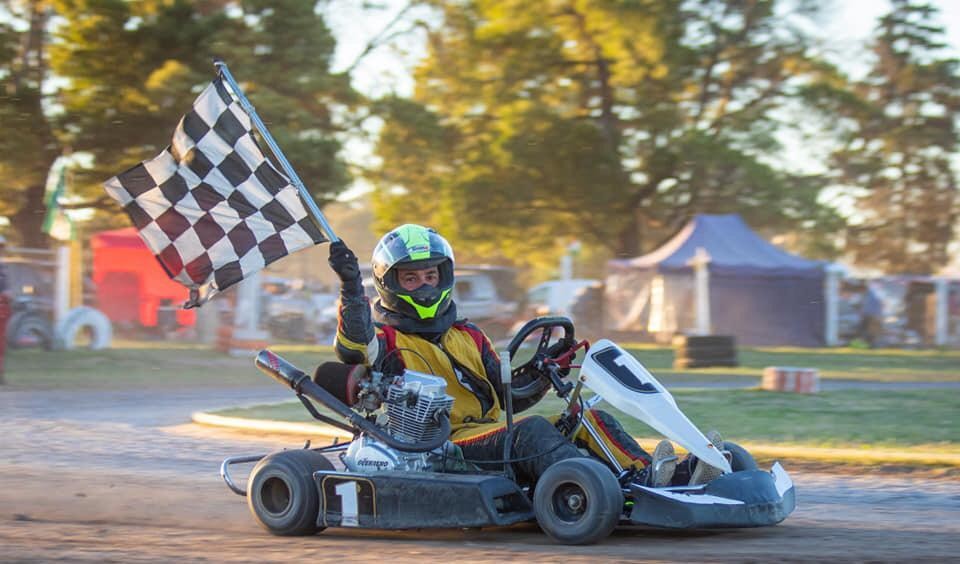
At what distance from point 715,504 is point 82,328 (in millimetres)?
16148

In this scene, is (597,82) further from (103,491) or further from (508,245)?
(103,491)

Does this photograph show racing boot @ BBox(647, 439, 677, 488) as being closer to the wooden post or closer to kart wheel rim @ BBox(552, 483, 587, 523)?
kart wheel rim @ BBox(552, 483, 587, 523)

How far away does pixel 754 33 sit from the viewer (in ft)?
86.0

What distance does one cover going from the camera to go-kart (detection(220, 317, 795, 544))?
4.28 meters

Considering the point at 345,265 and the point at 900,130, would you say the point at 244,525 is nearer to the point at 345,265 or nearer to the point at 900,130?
the point at 345,265

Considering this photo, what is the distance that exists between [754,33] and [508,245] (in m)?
7.44

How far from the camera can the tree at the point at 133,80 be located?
1931 centimetres

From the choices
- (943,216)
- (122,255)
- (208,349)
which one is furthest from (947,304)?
(122,255)

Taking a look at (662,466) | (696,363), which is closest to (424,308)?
(662,466)

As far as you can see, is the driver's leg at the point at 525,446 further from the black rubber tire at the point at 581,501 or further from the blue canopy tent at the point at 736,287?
the blue canopy tent at the point at 736,287

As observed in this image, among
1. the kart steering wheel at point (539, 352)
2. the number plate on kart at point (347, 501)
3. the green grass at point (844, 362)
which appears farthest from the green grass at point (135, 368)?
the kart steering wheel at point (539, 352)

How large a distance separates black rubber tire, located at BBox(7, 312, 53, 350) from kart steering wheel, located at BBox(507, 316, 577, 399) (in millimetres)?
14862

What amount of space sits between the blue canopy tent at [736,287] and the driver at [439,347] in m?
18.9

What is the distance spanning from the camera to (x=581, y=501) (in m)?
4.30
